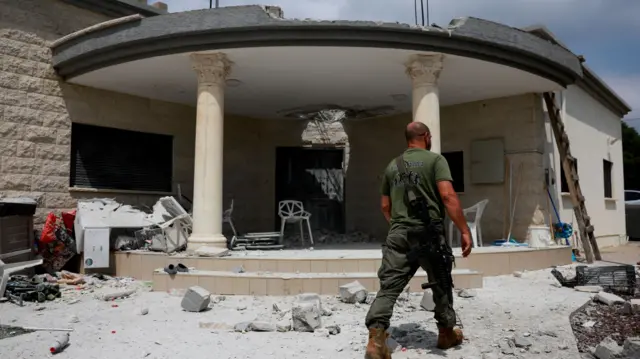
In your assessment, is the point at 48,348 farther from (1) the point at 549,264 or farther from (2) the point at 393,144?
(2) the point at 393,144

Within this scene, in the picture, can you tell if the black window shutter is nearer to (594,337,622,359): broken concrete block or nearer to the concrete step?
the concrete step

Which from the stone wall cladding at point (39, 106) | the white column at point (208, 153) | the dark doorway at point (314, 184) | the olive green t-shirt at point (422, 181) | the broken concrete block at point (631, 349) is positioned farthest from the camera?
the dark doorway at point (314, 184)

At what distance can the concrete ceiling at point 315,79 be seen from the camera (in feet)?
23.6

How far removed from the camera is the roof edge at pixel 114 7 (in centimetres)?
851

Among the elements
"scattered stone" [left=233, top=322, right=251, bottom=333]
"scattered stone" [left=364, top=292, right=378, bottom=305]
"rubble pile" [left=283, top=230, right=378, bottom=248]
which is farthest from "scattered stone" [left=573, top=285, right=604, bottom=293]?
"rubble pile" [left=283, top=230, right=378, bottom=248]

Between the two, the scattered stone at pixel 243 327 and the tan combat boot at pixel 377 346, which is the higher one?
the tan combat boot at pixel 377 346

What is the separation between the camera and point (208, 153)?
273 inches

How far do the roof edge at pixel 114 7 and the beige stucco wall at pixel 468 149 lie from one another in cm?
494

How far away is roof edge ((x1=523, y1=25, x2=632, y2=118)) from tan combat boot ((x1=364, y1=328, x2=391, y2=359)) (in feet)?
27.3

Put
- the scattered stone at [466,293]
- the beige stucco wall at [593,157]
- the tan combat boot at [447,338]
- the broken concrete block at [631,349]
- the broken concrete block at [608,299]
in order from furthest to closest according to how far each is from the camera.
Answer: the beige stucco wall at [593,157]
the scattered stone at [466,293]
the broken concrete block at [608,299]
the tan combat boot at [447,338]
the broken concrete block at [631,349]

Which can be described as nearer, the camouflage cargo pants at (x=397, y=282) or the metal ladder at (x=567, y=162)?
the camouflage cargo pants at (x=397, y=282)

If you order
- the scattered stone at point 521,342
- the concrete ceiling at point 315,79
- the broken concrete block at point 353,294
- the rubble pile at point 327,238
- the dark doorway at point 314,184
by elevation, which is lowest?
the scattered stone at point 521,342

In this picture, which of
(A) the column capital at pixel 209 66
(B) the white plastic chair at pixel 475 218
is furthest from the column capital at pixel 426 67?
(A) the column capital at pixel 209 66

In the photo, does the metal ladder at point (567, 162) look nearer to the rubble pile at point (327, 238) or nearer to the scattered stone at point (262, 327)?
the rubble pile at point (327, 238)
